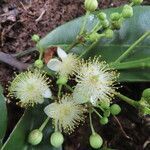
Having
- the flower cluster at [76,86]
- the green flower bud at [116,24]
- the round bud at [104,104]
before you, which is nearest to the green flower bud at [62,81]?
the flower cluster at [76,86]

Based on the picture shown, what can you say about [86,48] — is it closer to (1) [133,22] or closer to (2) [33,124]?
(1) [133,22]

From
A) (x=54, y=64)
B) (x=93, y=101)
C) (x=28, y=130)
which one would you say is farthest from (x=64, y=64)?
(x=28, y=130)

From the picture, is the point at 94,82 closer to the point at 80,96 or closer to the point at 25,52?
the point at 80,96

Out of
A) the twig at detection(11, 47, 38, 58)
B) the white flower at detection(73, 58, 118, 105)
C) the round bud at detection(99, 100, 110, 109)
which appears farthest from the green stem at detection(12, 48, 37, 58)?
the round bud at detection(99, 100, 110, 109)

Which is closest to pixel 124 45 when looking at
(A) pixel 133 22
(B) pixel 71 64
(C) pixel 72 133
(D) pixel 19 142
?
(A) pixel 133 22

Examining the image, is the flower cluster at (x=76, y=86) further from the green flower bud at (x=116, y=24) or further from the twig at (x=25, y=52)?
the twig at (x=25, y=52)

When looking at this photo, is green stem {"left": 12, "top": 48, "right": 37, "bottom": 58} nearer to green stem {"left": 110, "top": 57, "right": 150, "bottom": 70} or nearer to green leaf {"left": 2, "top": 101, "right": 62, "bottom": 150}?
green leaf {"left": 2, "top": 101, "right": 62, "bottom": 150}
